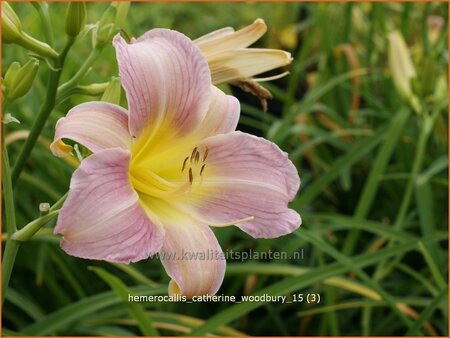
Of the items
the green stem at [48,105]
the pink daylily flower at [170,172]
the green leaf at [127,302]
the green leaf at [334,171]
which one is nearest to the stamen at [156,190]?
the pink daylily flower at [170,172]

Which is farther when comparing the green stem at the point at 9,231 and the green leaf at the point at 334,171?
the green leaf at the point at 334,171

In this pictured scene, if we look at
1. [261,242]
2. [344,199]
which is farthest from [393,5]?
[261,242]

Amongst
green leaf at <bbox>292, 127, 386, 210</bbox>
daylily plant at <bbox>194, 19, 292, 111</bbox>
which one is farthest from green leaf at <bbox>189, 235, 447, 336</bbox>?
daylily plant at <bbox>194, 19, 292, 111</bbox>

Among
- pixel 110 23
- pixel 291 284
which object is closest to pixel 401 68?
pixel 291 284

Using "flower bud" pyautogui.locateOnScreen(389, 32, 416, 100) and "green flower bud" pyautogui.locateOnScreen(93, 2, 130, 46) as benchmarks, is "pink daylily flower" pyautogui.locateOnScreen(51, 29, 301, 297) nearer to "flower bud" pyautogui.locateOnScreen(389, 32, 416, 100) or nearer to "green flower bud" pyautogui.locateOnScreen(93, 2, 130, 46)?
"green flower bud" pyautogui.locateOnScreen(93, 2, 130, 46)

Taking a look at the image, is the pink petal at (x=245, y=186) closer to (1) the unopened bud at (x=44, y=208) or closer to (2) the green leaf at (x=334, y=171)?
(1) the unopened bud at (x=44, y=208)

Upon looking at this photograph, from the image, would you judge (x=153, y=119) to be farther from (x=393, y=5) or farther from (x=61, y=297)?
(x=393, y=5)

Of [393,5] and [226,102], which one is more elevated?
[226,102]
